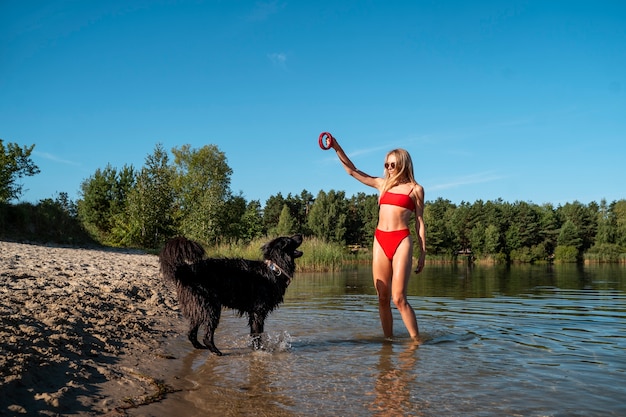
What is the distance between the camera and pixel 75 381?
135 inches

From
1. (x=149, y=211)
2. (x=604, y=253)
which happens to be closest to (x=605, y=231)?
(x=604, y=253)

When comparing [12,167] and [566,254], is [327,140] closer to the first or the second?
[12,167]

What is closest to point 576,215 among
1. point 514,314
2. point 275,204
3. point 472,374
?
point 275,204

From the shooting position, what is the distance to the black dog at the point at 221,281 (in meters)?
5.08

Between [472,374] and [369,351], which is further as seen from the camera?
[369,351]

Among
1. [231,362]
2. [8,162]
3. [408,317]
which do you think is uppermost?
[8,162]

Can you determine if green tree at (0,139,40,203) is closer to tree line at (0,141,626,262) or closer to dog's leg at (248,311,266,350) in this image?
tree line at (0,141,626,262)

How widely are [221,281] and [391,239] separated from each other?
2210mm

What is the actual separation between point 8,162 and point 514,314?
41.5 metres

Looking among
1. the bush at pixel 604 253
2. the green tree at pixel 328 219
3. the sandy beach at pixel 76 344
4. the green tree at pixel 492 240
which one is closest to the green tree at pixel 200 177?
the green tree at pixel 328 219

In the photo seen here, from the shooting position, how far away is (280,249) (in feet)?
19.8

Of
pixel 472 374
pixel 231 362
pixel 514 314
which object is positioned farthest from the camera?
pixel 514 314

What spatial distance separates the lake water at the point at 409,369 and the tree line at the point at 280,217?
19760 millimetres

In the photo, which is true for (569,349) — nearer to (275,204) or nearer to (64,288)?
(64,288)
